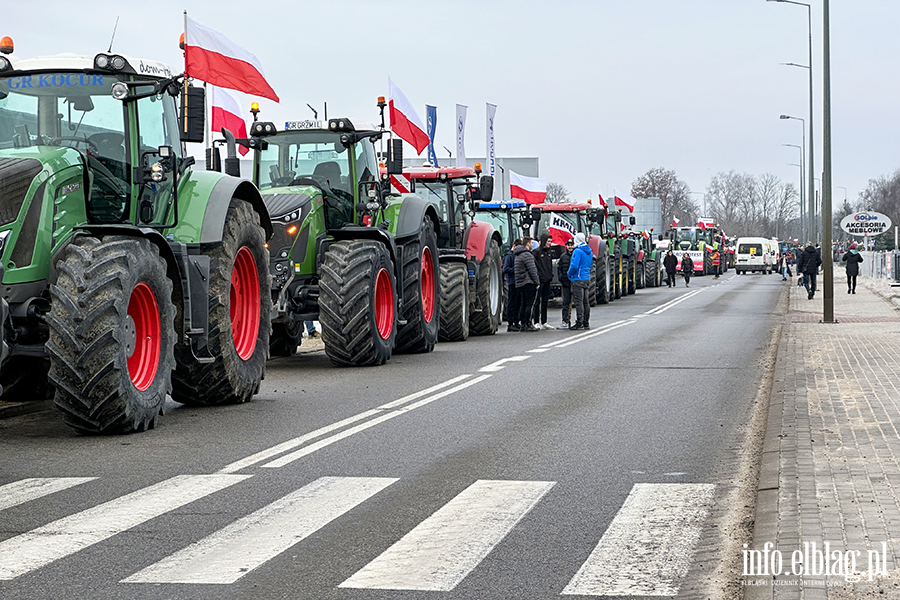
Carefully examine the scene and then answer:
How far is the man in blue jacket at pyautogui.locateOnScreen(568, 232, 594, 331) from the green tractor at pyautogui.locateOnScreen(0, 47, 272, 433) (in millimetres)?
11726

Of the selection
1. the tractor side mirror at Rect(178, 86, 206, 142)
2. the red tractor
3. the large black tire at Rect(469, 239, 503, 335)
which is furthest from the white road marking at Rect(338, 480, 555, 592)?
the large black tire at Rect(469, 239, 503, 335)

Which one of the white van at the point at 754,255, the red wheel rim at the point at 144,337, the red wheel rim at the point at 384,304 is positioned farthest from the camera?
the white van at the point at 754,255

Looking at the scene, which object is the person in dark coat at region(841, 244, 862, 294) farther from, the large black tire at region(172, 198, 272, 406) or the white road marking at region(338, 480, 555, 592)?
the white road marking at region(338, 480, 555, 592)

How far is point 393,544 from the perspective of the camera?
19.1 feet

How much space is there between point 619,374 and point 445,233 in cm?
788

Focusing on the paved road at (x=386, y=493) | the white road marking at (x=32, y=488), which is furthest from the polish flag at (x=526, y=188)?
the white road marking at (x=32, y=488)

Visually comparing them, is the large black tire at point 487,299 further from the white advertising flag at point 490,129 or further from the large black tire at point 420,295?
the white advertising flag at point 490,129

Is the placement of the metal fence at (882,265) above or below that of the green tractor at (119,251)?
below

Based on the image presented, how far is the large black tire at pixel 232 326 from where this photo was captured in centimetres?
1058

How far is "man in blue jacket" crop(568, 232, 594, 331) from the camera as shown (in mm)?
22844

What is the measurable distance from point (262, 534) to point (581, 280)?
1727 cm

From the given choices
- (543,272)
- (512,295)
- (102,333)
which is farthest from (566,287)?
(102,333)

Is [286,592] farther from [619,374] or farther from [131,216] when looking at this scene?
[619,374]

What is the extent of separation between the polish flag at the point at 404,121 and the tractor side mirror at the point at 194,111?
42.1ft
